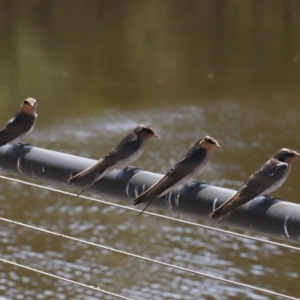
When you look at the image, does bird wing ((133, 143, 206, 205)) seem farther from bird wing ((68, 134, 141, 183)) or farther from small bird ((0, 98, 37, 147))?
small bird ((0, 98, 37, 147))

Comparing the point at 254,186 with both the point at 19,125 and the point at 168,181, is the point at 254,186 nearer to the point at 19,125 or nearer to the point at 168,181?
the point at 168,181

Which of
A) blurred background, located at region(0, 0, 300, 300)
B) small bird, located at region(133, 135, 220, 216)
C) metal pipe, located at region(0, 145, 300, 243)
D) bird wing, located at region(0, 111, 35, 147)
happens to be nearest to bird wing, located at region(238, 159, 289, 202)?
metal pipe, located at region(0, 145, 300, 243)

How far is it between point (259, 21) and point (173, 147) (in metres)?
20.1

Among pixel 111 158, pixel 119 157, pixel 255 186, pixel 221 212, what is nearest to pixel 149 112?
pixel 119 157

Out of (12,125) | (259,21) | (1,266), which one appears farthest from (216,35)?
(12,125)

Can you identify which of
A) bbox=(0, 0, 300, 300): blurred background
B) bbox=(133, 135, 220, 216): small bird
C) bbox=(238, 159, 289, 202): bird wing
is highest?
bbox=(238, 159, 289, 202): bird wing

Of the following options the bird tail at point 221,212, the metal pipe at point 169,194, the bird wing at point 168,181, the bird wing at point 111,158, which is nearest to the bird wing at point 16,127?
the bird wing at point 111,158

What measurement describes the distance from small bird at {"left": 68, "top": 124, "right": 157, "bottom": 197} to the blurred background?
7.33 metres

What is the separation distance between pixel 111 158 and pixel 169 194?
745mm

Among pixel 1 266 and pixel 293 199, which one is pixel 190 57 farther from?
pixel 1 266

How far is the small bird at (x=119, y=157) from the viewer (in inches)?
94.6

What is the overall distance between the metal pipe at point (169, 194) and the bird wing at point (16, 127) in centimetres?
84

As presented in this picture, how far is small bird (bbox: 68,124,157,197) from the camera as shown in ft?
7.88

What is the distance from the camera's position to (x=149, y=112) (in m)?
20.0
